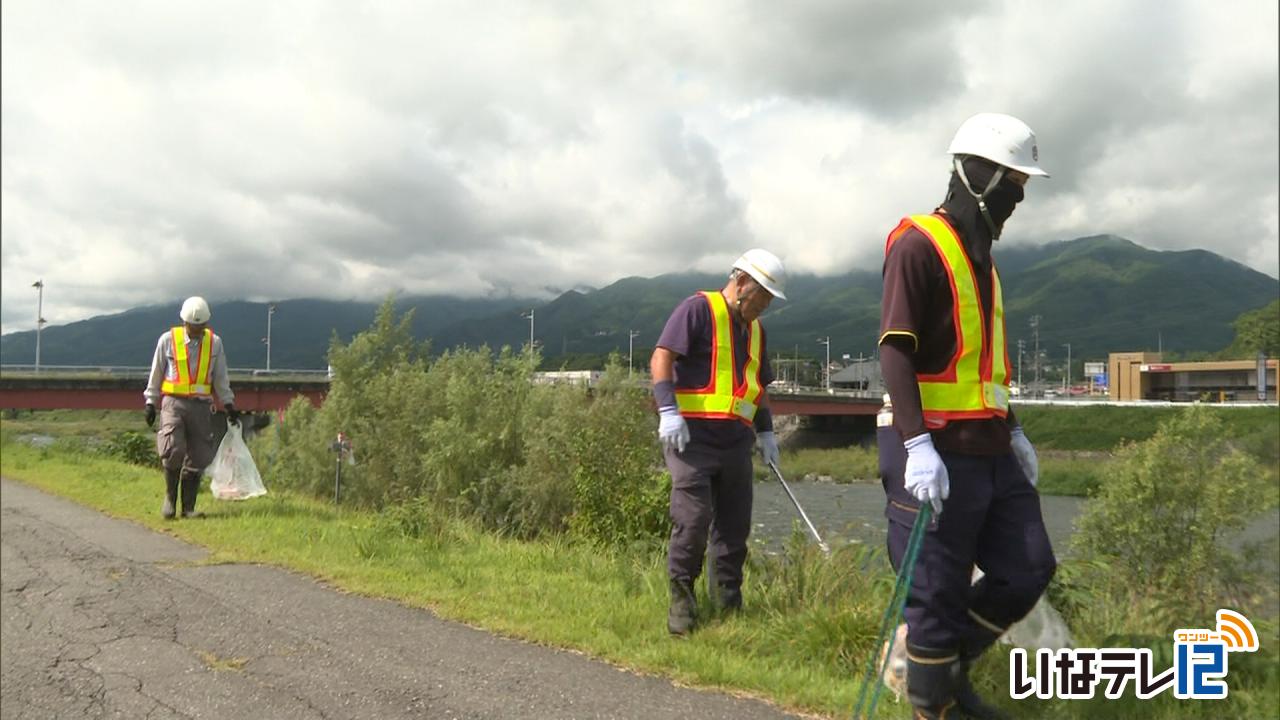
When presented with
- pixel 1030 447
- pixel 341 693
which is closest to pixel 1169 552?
pixel 1030 447

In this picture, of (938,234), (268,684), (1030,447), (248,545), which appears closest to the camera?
(938,234)

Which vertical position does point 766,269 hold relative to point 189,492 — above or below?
above

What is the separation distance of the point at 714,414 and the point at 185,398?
19.3 feet

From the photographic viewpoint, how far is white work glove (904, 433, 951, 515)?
2.72m

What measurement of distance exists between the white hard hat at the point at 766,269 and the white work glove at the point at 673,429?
0.86 meters

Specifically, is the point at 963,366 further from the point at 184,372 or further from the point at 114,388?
the point at 114,388

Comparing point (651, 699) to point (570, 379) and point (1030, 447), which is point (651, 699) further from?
point (570, 379)

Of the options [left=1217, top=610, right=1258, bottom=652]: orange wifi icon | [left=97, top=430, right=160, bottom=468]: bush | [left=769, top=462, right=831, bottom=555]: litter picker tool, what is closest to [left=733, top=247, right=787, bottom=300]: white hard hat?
[left=769, top=462, right=831, bottom=555]: litter picker tool

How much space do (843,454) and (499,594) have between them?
51.8 metres

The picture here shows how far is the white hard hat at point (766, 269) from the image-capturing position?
15.1 ft

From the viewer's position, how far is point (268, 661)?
380 cm

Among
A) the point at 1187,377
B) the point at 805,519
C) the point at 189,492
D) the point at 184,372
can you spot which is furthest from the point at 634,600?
the point at 1187,377

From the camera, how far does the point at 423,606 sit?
472cm

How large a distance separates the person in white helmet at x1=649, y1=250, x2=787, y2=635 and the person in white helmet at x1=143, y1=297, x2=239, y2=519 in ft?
17.6
